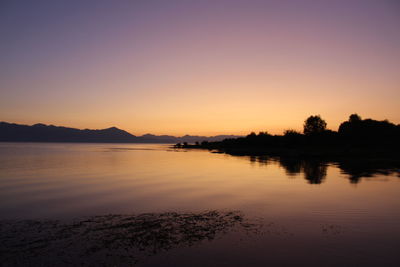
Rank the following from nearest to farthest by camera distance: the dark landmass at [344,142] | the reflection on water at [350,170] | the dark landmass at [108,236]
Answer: the dark landmass at [108,236]
the reflection on water at [350,170]
the dark landmass at [344,142]

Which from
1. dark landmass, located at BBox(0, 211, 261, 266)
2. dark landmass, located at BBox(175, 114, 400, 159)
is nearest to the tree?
dark landmass, located at BBox(175, 114, 400, 159)

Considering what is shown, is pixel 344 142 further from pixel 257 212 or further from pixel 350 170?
pixel 257 212

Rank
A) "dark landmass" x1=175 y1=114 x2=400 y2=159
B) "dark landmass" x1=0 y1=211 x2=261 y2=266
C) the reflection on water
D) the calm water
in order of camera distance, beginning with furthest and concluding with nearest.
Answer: "dark landmass" x1=175 y1=114 x2=400 y2=159 → the reflection on water → the calm water → "dark landmass" x1=0 y1=211 x2=261 y2=266

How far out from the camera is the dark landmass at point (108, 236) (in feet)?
34.1

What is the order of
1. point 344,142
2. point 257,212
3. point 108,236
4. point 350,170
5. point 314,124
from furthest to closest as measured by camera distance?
point 314,124 → point 344,142 → point 350,170 → point 257,212 → point 108,236

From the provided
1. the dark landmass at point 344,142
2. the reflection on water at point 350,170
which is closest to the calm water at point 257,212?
the reflection on water at point 350,170

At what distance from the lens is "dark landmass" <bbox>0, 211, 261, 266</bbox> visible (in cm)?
1039

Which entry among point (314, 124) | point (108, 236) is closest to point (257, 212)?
point (108, 236)

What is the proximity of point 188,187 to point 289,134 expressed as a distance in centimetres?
11425

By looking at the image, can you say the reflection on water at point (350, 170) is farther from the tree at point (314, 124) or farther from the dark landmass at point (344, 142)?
the tree at point (314, 124)

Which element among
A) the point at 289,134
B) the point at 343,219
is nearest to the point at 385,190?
the point at 343,219

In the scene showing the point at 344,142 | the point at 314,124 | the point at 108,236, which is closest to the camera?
the point at 108,236

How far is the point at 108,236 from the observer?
41.9 ft

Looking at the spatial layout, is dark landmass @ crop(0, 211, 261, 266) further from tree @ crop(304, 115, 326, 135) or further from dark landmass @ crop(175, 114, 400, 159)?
tree @ crop(304, 115, 326, 135)
